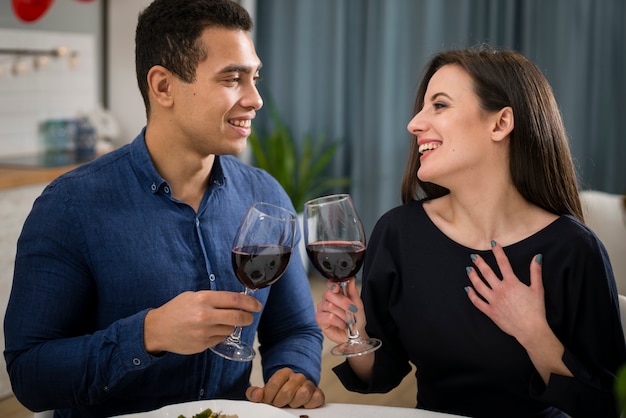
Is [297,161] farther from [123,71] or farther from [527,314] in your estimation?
[527,314]

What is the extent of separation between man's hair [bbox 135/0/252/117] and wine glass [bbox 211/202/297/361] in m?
0.60

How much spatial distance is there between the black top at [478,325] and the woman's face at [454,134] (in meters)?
0.15

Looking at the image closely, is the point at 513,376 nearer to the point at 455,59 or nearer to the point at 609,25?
the point at 455,59

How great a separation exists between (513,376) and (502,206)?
38 centimetres

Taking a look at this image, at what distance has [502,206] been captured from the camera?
1.78 meters

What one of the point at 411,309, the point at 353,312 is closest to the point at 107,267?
the point at 353,312

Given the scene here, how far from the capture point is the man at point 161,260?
4.97 ft

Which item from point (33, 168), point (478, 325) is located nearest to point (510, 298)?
point (478, 325)

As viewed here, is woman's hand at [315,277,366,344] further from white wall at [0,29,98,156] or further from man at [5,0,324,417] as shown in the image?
white wall at [0,29,98,156]

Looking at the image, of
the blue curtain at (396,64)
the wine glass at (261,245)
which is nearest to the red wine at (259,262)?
the wine glass at (261,245)

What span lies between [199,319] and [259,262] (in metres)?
0.14

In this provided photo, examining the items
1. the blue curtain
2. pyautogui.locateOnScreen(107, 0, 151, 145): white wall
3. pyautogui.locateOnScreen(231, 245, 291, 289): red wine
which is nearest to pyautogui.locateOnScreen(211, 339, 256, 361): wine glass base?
pyautogui.locateOnScreen(231, 245, 291, 289): red wine

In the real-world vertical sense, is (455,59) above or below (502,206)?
above

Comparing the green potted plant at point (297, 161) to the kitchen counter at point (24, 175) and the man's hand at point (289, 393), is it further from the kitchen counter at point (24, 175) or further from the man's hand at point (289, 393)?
the man's hand at point (289, 393)
